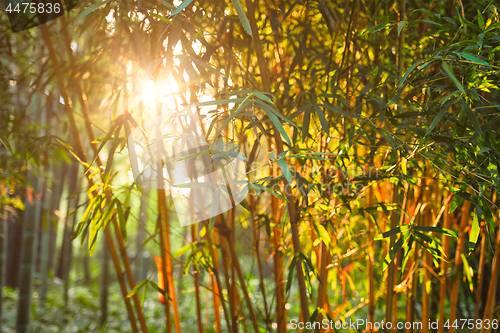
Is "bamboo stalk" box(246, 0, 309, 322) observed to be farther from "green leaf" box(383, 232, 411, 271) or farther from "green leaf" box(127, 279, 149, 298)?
"green leaf" box(127, 279, 149, 298)

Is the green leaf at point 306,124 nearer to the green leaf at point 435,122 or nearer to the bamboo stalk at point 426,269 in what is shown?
the green leaf at point 435,122

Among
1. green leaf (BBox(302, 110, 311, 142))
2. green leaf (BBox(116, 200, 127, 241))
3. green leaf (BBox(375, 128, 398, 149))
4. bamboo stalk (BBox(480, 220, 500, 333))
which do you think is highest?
green leaf (BBox(302, 110, 311, 142))

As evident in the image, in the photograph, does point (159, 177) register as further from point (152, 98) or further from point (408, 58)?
point (408, 58)

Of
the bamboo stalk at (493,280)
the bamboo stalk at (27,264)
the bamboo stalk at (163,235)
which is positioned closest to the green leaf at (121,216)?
the bamboo stalk at (163,235)

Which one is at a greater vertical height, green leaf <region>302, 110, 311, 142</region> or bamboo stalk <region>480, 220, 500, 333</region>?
green leaf <region>302, 110, 311, 142</region>

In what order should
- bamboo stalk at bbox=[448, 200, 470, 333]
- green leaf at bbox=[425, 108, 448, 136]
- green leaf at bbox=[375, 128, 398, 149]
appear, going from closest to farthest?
green leaf at bbox=[425, 108, 448, 136] → green leaf at bbox=[375, 128, 398, 149] → bamboo stalk at bbox=[448, 200, 470, 333]

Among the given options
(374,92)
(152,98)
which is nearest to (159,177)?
(152,98)

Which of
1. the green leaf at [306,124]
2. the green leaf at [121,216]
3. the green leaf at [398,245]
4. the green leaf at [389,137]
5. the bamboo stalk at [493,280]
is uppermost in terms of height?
the green leaf at [306,124]

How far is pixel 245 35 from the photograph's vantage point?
106cm

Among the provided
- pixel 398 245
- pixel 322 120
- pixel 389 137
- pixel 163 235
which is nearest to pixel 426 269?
pixel 398 245

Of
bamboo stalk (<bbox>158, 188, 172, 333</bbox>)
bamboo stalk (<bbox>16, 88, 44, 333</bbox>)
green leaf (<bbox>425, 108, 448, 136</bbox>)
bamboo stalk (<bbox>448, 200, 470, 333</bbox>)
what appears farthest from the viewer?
bamboo stalk (<bbox>16, 88, 44, 333</bbox>)

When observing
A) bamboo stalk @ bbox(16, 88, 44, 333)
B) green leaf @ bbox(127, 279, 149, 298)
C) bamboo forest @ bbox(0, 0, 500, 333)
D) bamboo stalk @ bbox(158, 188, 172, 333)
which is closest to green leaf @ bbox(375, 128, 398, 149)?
bamboo forest @ bbox(0, 0, 500, 333)

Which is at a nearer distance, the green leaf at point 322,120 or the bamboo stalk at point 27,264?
the green leaf at point 322,120

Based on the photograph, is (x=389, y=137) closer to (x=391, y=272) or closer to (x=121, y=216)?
(x=391, y=272)
